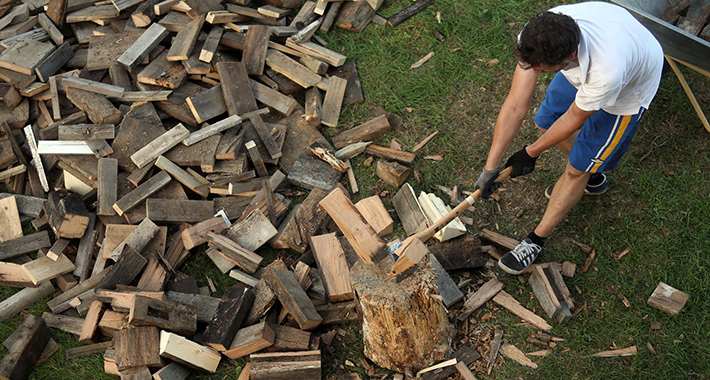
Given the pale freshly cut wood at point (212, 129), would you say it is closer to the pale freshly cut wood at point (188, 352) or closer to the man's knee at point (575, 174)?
the pale freshly cut wood at point (188, 352)

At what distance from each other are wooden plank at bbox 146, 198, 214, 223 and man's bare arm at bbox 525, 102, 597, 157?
8.00ft

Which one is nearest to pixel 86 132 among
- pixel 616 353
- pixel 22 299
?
pixel 22 299

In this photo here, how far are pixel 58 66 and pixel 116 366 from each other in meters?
2.94

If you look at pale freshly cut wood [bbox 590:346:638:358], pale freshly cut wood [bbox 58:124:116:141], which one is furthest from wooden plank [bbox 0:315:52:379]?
pale freshly cut wood [bbox 590:346:638:358]

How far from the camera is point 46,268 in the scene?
13.3ft

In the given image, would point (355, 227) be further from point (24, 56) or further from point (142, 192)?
point (24, 56)

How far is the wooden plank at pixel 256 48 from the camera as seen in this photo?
198 inches

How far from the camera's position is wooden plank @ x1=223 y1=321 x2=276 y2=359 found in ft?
11.1

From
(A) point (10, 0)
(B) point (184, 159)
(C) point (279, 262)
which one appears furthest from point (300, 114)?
(A) point (10, 0)

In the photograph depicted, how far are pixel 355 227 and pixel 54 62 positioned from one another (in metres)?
3.47

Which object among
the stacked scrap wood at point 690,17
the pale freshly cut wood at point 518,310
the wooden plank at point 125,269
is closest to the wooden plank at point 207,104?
the wooden plank at point 125,269

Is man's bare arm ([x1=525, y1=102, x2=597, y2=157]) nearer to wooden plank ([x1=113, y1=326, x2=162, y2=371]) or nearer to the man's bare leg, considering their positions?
the man's bare leg

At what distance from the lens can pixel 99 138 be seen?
4.44 m

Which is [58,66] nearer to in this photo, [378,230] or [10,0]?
[10,0]
